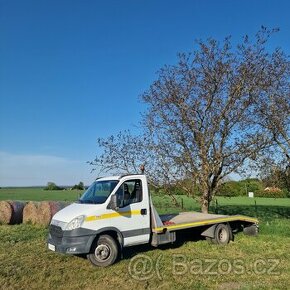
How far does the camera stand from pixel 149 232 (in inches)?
435

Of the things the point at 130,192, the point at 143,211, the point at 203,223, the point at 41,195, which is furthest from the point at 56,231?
the point at 41,195

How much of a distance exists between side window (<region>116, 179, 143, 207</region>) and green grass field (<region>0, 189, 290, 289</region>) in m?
1.47

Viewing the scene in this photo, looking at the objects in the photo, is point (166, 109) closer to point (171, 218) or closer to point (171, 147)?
point (171, 147)

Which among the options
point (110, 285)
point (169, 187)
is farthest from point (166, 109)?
point (110, 285)

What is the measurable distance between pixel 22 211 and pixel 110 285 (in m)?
11.3

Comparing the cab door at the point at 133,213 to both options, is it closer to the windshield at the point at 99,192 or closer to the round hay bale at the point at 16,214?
the windshield at the point at 99,192

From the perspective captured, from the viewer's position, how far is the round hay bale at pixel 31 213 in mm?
17609

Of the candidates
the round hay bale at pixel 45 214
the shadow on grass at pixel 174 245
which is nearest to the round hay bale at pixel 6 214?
the round hay bale at pixel 45 214

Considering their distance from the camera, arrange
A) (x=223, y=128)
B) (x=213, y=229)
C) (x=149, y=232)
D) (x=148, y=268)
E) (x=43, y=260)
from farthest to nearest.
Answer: (x=223, y=128)
(x=213, y=229)
(x=149, y=232)
(x=43, y=260)
(x=148, y=268)

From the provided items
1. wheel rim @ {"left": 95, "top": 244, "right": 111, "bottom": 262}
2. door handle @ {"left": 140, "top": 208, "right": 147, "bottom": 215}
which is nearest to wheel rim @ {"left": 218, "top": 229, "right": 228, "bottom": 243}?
door handle @ {"left": 140, "top": 208, "right": 147, "bottom": 215}

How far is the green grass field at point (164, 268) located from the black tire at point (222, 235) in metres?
0.28

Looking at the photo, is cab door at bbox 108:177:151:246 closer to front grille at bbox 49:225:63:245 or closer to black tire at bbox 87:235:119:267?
black tire at bbox 87:235:119:267

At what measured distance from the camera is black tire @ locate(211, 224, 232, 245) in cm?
1274

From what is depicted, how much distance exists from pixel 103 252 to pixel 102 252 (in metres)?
0.03
